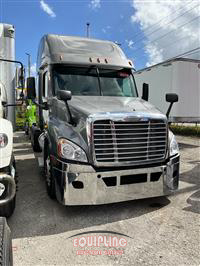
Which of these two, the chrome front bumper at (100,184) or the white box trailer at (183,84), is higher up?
the white box trailer at (183,84)

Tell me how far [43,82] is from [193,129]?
11.4 m

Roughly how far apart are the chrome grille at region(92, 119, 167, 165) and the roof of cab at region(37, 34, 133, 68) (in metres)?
1.75

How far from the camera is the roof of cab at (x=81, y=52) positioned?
4.79 meters

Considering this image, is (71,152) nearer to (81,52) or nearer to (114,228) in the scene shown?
(114,228)

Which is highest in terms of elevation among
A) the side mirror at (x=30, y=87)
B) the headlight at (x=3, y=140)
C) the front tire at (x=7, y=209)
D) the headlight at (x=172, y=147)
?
the side mirror at (x=30, y=87)

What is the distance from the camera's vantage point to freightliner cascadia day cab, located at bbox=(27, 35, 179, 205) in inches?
141

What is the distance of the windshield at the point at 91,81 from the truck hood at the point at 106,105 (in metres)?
0.25

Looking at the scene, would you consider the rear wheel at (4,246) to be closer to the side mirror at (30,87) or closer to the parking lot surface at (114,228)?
the parking lot surface at (114,228)

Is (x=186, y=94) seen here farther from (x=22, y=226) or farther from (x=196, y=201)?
(x=22, y=226)

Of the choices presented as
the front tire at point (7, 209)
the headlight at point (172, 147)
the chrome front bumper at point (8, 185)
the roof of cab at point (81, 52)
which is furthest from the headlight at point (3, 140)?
the headlight at point (172, 147)

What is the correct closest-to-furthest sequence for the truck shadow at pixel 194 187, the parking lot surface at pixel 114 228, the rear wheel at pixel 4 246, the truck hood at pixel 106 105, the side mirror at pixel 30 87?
1. the rear wheel at pixel 4 246
2. the parking lot surface at pixel 114 228
3. the truck hood at pixel 106 105
4. the truck shadow at pixel 194 187
5. the side mirror at pixel 30 87

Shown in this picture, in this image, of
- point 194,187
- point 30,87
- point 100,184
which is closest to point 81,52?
point 30,87

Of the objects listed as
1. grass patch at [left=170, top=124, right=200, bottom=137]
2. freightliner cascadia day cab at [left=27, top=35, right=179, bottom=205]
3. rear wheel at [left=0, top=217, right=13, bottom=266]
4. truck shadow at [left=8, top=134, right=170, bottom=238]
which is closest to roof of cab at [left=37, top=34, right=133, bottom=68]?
freightliner cascadia day cab at [left=27, top=35, right=179, bottom=205]

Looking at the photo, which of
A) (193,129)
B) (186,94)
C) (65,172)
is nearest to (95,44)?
(65,172)
